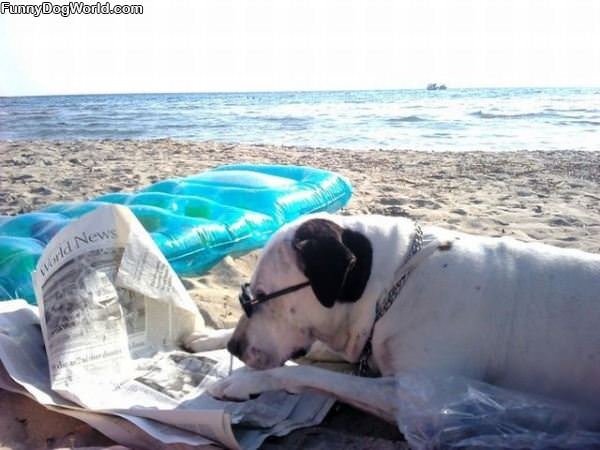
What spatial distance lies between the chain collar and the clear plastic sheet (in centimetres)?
28

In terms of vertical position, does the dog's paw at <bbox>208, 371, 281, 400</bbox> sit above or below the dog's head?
below

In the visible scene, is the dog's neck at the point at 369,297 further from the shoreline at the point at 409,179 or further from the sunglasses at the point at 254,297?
the shoreline at the point at 409,179

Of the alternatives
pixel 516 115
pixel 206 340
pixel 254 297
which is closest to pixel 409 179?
pixel 206 340

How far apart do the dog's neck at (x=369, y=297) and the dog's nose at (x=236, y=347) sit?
31cm

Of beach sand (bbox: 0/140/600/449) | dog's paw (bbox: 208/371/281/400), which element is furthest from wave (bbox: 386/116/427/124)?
dog's paw (bbox: 208/371/281/400)

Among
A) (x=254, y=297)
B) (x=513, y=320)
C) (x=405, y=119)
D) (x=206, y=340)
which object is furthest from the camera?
(x=405, y=119)

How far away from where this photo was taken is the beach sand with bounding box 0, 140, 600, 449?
246cm

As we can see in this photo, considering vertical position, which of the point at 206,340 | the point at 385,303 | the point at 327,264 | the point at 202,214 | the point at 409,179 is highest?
the point at 327,264

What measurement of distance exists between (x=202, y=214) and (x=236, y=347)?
2206 millimetres

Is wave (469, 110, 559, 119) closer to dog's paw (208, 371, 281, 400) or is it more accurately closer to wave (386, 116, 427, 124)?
wave (386, 116, 427, 124)

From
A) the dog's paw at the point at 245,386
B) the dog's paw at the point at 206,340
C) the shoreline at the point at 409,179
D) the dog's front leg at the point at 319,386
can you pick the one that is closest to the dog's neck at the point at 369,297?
the dog's front leg at the point at 319,386

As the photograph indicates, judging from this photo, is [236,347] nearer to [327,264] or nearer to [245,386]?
[245,386]

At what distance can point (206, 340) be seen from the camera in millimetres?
3035

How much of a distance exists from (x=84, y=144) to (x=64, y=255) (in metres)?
10.6
